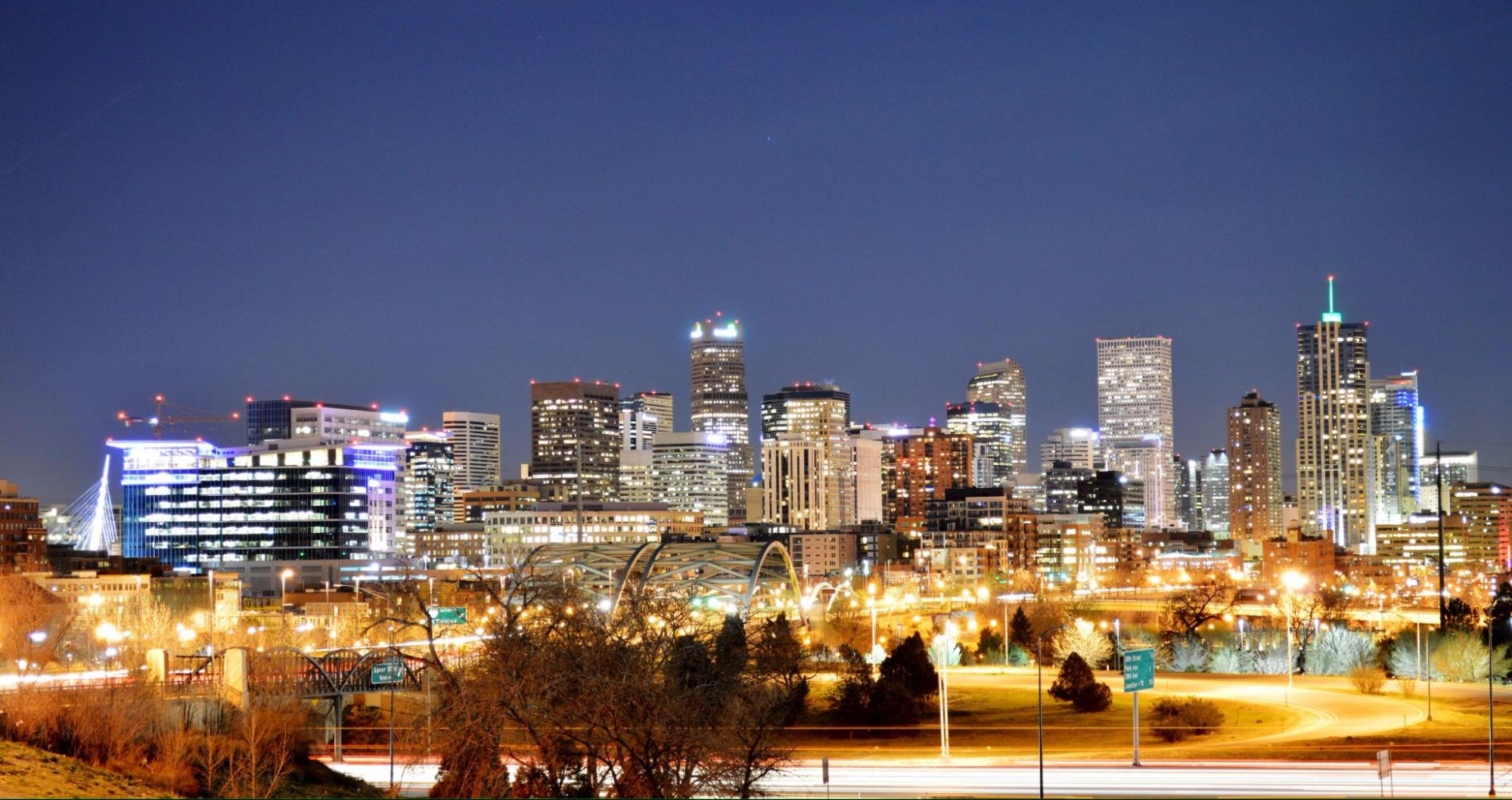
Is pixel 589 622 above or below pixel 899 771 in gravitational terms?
above

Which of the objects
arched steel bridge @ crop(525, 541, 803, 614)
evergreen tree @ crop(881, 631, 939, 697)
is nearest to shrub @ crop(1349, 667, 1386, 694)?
evergreen tree @ crop(881, 631, 939, 697)

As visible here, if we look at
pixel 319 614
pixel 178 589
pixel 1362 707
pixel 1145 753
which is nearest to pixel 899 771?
pixel 1145 753

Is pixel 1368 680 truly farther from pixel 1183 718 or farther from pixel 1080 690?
pixel 1183 718

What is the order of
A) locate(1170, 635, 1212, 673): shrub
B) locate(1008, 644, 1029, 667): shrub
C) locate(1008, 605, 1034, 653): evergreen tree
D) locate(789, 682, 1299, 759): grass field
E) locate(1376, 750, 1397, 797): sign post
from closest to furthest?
locate(1376, 750, 1397, 797): sign post, locate(789, 682, 1299, 759): grass field, locate(1170, 635, 1212, 673): shrub, locate(1008, 644, 1029, 667): shrub, locate(1008, 605, 1034, 653): evergreen tree

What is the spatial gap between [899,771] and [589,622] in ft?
45.7

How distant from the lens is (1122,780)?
49.3m

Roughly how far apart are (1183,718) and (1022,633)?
138ft

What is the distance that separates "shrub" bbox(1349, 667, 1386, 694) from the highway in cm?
2374

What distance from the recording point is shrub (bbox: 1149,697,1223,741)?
62.0 metres

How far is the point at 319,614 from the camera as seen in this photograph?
123812 mm

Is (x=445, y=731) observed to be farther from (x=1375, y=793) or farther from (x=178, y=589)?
(x=178, y=589)

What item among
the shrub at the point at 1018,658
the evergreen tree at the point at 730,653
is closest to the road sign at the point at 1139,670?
the evergreen tree at the point at 730,653

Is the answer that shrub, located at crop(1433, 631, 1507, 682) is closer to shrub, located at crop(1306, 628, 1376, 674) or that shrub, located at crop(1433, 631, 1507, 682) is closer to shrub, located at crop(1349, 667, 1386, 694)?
shrub, located at crop(1306, 628, 1376, 674)

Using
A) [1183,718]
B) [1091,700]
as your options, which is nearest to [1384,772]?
[1183,718]
